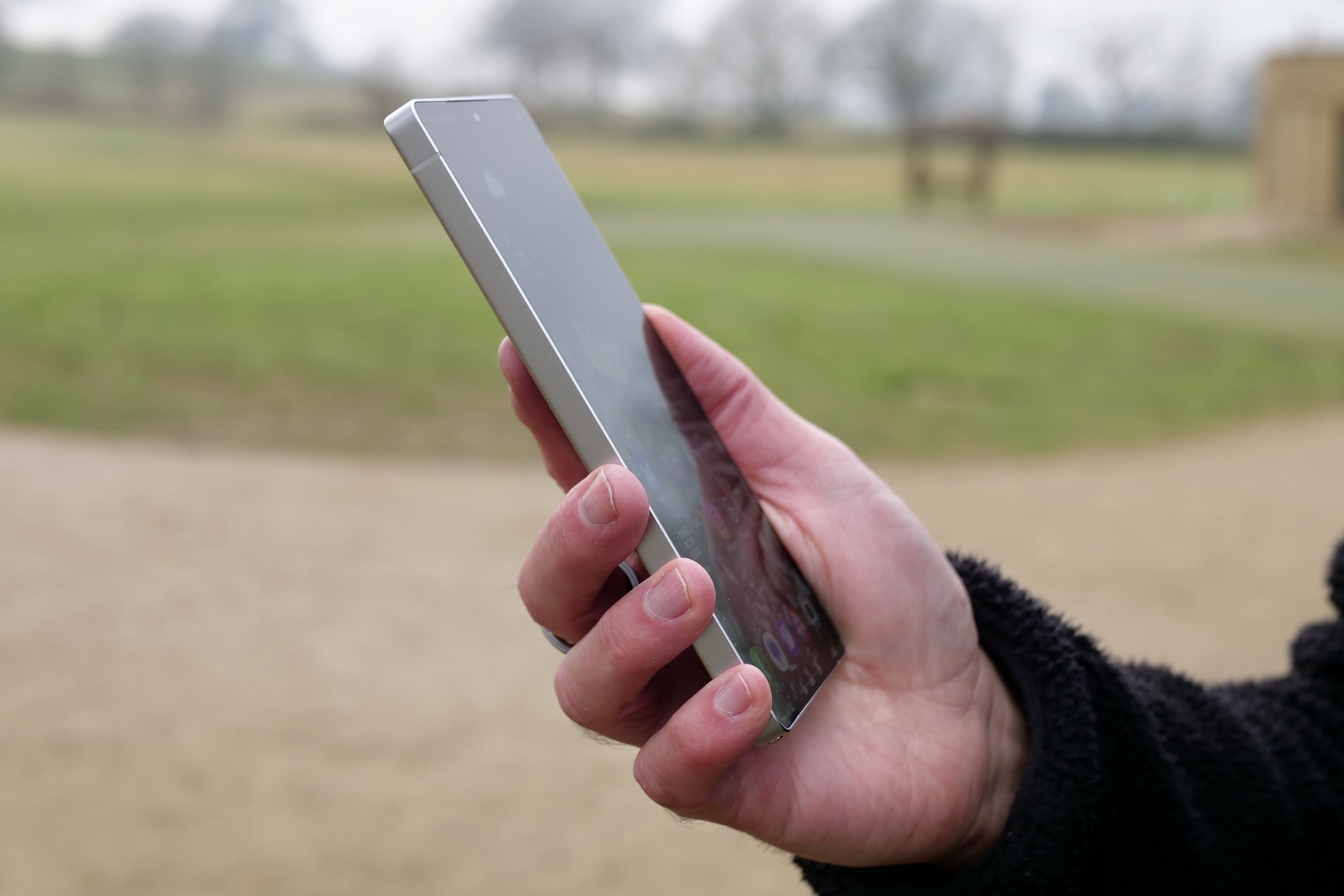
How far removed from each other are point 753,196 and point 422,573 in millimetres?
11375

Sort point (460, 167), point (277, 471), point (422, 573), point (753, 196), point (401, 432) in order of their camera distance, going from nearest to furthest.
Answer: point (460, 167) < point (422, 573) < point (277, 471) < point (401, 432) < point (753, 196)

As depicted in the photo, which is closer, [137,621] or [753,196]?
[137,621]

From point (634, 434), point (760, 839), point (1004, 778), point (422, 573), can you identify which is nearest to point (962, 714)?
point (1004, 778)

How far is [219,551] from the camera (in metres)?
3.12

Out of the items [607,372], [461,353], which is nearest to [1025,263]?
[461,353]

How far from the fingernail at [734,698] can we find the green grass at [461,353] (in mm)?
3572

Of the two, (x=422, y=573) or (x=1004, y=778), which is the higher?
(x=1004, y=778)

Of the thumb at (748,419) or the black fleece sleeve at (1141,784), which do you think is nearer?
the black fleece sleeve at (1141,784)

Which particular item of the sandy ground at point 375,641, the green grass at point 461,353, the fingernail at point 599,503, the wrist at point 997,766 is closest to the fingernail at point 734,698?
the fingernail at point 599,503

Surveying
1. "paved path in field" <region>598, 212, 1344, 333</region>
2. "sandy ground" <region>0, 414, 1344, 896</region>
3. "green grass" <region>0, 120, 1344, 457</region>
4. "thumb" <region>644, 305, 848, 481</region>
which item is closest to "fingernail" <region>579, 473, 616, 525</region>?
"thumb" <region>644, 305, 848, 481</region>

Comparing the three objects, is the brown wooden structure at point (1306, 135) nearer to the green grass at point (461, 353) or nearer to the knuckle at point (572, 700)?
the green grass at point (461, 353)

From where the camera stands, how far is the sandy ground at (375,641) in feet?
6.02

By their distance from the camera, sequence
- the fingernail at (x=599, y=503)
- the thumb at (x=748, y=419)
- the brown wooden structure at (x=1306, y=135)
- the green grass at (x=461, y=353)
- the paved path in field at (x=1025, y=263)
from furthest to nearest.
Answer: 1. the brown wooden structure at (x=1306, y=135)
2. the paved path in field at (x=1025, y=263)
3. the green grass at (x=461, y=353)
4. the thumb at (x=748, y=419)
5. the fingernail at (x=599, y=503)

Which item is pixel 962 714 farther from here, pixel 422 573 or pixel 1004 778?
pixel 422 573
